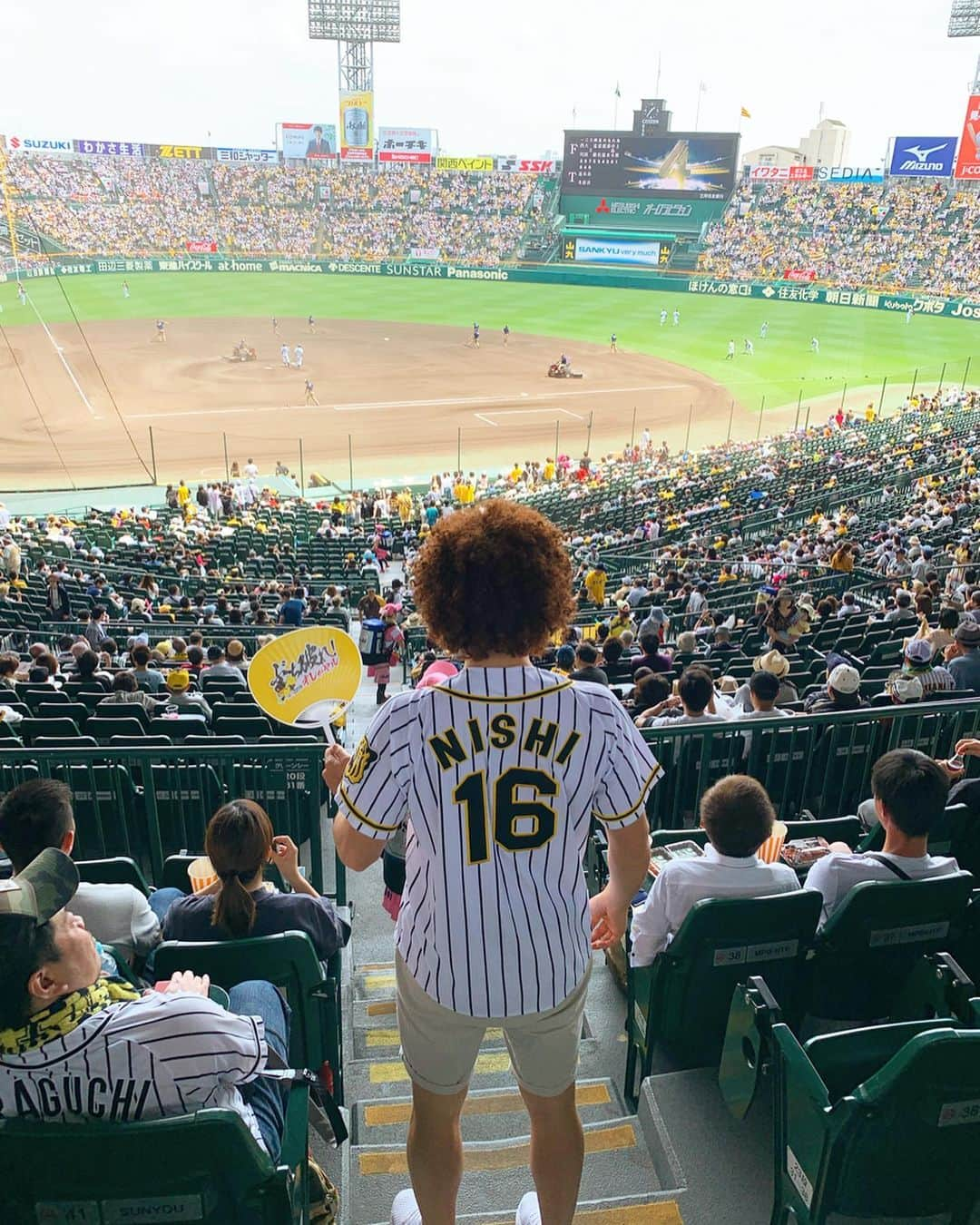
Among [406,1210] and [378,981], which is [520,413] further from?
[406,1210]

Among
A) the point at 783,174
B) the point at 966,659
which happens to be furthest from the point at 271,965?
the point at 783,174

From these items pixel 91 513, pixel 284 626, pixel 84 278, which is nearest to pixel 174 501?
pixel 91 513

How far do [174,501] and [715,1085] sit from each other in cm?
2499

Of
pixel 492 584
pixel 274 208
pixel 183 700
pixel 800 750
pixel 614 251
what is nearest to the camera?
pixel 492 584

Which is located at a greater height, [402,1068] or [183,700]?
[402,1068]

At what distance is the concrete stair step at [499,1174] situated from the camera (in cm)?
327

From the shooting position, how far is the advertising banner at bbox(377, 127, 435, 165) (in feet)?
297

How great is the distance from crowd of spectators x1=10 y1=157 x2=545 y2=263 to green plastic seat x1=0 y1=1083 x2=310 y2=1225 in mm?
79776

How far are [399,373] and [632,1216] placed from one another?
43.4 m

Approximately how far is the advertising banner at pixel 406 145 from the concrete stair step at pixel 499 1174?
321 ft

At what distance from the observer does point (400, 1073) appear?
426 cm

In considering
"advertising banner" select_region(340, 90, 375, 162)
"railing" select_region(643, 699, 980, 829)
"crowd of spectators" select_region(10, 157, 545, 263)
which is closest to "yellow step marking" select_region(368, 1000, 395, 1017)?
"railing" select_region(643, 699, 980, 829)

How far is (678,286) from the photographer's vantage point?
68.5m

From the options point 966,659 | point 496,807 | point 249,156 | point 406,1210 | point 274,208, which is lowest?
point 966,659
